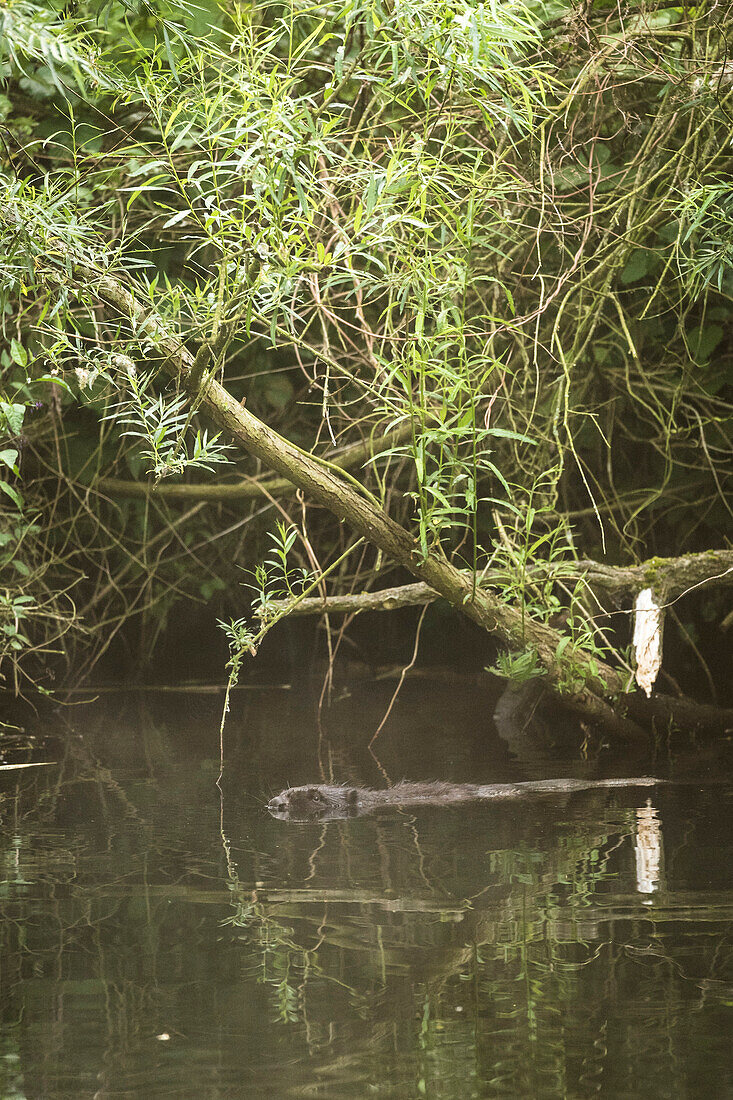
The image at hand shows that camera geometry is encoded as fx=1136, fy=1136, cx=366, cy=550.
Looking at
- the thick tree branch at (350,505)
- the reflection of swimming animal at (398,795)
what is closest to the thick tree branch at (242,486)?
the thick tree branch at (350,505)

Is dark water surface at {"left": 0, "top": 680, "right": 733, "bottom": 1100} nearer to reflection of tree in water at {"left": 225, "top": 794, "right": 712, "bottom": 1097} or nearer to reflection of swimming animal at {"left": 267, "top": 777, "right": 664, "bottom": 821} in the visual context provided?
reflection of tree in water at {"left": 225, "top": 794, "right": 712, "bottom": 1097}

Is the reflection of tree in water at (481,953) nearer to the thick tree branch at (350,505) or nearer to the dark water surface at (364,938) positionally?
the dark water surface at (364,938)

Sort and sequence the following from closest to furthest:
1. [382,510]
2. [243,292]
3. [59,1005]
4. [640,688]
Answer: [59,1005], [243,292], [382,510], [640,688]

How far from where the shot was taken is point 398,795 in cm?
406

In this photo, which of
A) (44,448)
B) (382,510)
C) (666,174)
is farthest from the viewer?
(44,448)

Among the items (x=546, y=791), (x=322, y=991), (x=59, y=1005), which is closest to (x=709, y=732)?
(x=546, y=791)

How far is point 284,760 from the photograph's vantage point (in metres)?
4.80

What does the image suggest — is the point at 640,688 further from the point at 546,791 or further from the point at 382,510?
the point at 382,510

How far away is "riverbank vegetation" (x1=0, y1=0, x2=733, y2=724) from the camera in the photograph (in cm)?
318

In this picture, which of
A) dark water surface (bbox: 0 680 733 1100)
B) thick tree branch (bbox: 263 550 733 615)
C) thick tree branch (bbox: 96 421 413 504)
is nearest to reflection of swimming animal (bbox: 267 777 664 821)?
dark water surface (bbox: 0 680 733 1100)

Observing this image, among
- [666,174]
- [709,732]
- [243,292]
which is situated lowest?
[709,732]

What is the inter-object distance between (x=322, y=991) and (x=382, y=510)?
191cm

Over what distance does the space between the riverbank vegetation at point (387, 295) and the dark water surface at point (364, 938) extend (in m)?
0.71

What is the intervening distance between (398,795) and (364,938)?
1266 mm
